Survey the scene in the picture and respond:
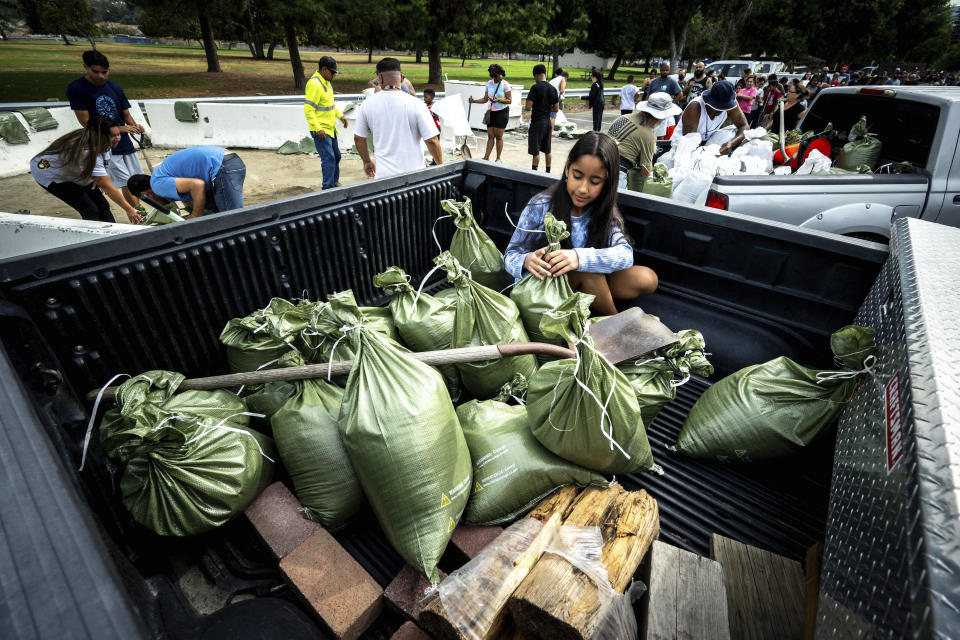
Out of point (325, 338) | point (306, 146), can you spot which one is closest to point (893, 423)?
point (325, 338)

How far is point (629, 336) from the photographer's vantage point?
191 cm

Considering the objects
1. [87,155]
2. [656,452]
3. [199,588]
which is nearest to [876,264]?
[656,452]

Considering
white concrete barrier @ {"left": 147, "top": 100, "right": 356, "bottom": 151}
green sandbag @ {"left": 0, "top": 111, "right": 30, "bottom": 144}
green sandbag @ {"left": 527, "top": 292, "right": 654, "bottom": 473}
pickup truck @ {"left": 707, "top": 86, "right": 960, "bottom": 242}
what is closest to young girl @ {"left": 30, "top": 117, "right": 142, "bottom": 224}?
green sandbag @ {"left": 527, "top": 292, "right": 654, "bottom": 473}

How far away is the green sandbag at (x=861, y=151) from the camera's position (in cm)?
375

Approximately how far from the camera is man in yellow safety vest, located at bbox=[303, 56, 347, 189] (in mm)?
5762

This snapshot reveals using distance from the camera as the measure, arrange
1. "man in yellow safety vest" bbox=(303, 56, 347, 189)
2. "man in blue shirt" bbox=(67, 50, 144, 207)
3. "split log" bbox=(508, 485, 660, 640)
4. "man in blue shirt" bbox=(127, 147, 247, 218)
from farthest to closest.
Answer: "man in yellow safety vest" bbox=(303, 56, 347, 189) < "man in blue shirt" bbox=(67, 50, 144, 207) < "man in blue shirt" bbox=(127, 147, 247, 218) < "split log" bbox=(508, 485, 660, 640)

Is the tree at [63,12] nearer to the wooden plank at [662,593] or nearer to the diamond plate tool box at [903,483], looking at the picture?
the wooden plank at [662,593]

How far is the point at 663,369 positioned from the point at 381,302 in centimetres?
157

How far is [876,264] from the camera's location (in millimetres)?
1801

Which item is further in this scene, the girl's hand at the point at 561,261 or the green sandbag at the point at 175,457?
the girl's hand at the point at 561,261

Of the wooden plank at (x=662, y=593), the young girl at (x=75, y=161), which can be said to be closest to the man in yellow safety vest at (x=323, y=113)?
the young girl at (x=75, y=161)

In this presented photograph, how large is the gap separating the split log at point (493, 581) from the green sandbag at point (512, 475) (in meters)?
0.24

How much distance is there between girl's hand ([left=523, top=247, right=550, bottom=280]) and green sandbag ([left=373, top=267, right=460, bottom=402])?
1.45ft

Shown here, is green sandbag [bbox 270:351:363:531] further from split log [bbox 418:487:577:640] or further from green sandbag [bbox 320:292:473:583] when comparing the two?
split log [bbox 418:487:577:640]
